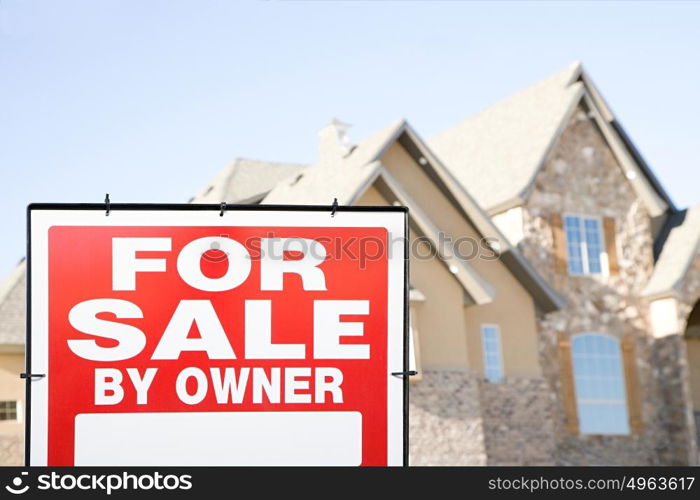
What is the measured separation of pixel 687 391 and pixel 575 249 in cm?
509

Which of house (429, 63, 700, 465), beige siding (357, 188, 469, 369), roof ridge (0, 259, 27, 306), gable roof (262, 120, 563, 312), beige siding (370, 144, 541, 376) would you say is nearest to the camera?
beige siding (357, 188, 469, 369)

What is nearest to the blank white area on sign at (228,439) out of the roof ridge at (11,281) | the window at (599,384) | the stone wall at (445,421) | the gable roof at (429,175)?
the stone wall at (445,421)

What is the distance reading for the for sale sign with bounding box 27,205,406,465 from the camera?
596cm

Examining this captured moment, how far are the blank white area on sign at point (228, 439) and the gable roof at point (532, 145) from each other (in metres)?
23.3

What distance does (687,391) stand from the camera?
2922 centimetres

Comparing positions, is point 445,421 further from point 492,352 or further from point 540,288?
point 540,288

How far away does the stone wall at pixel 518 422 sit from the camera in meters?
26.3

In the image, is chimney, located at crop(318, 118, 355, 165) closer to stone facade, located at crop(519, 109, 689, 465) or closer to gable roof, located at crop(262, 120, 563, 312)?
gable roof, located at crop(262, 120, 563, 312)

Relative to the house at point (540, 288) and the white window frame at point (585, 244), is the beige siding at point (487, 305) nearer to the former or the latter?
the house at point (540, 288)

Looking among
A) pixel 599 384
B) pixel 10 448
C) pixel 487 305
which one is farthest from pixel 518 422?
pixel 10 448

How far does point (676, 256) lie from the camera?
30578 mm

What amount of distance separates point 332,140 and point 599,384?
1074 centimetres

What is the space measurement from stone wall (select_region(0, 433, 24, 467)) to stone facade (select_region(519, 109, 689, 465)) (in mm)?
15198

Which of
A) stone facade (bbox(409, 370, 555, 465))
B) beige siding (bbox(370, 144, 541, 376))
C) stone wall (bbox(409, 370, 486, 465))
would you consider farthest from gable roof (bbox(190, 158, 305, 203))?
stone wall (bbox(409, 370, 486, 465))
